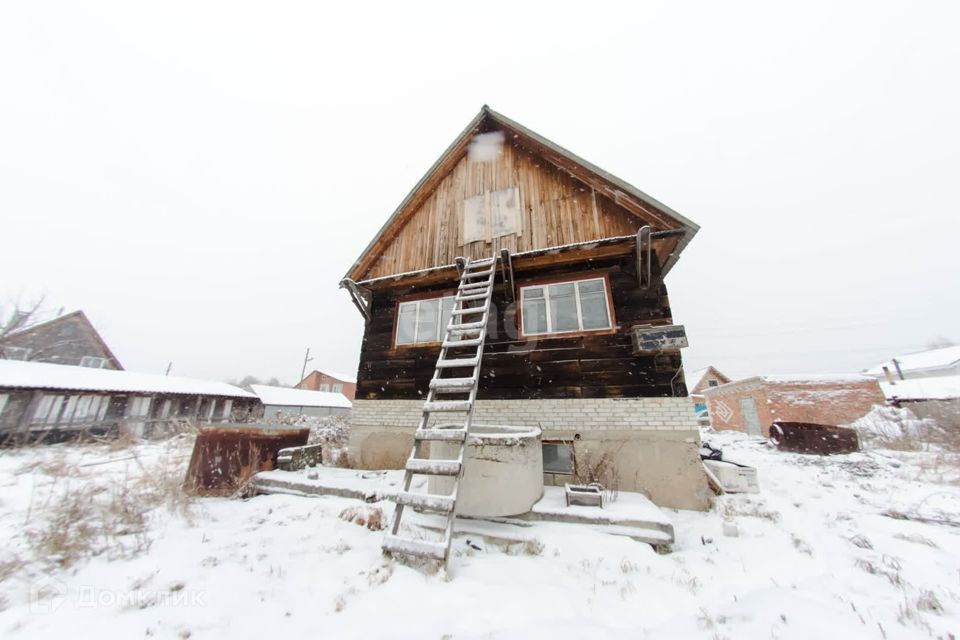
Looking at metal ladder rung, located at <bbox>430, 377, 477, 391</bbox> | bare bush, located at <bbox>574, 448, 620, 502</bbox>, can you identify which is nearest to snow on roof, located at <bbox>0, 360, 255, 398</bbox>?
metal ladder rung, located at <bbox>430, 377, 477, 391</bbox>

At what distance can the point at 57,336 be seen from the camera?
84.8ft

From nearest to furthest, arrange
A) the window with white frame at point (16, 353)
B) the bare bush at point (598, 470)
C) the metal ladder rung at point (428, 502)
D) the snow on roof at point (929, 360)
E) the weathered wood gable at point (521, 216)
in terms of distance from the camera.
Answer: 1. the metal ladder rung at point (428, 502)
2. the bare bush at point (598, 470)
3. the weathered wood gable at point (521, 216)
4. the window with white frame at point (16, 353)
5. the snow on roof at point (929, 360)

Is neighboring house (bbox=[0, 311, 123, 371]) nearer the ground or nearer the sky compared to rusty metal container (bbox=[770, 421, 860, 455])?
nearer the sky

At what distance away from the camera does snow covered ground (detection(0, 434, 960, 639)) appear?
2480 millimetres

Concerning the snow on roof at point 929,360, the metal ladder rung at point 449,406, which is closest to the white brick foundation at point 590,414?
the metal ladder rung at point 449,406

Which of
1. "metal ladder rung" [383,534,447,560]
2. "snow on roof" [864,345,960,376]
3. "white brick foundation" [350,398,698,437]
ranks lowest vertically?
"metal ladder rung" [383,534,447,560]

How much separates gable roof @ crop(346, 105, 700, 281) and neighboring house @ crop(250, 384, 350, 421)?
25.4 meters

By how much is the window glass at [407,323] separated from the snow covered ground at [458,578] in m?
4.07

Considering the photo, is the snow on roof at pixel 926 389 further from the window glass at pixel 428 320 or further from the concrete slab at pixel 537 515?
the window glass at pixel 428 320

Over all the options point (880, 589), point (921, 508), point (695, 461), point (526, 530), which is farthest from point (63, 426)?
point (921, 508)

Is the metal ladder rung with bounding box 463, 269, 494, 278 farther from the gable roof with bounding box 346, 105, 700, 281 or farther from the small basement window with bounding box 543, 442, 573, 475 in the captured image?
the small basement window with bounding box 543, 442, 573, 475

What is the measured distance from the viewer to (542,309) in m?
7.31

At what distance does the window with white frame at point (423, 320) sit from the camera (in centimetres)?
815

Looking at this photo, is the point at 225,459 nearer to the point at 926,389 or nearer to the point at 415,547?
the point at 415,547
